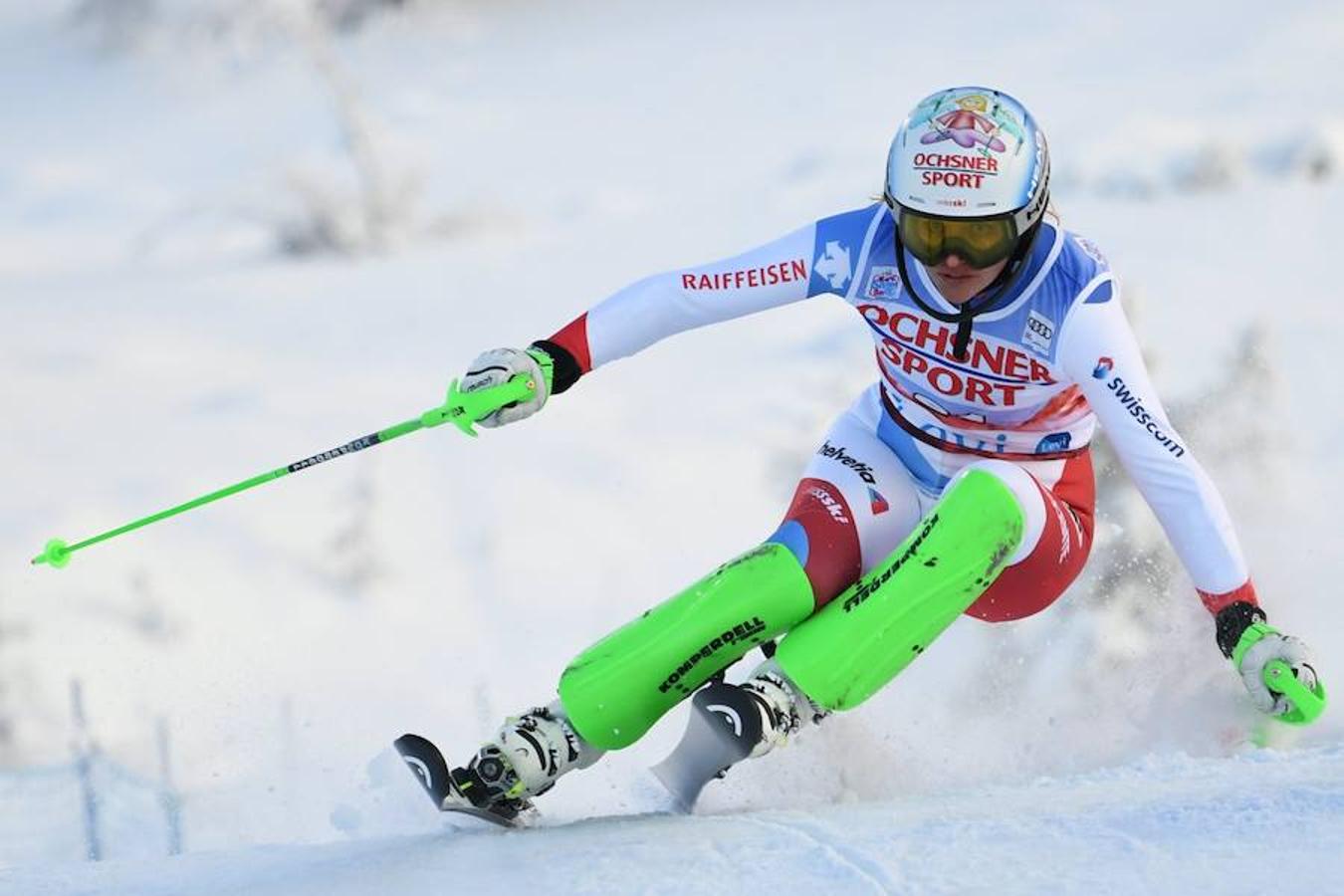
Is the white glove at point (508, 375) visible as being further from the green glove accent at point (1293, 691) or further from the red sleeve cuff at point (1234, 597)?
the green glove accent at point (1293, 691)

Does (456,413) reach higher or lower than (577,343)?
lower

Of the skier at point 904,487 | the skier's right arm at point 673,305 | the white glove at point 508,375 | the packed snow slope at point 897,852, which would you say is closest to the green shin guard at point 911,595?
the skier at point 904,487

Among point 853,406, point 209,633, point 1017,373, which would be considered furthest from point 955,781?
point 209,633

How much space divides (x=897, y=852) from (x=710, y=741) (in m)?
0.62

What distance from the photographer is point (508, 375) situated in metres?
4.38

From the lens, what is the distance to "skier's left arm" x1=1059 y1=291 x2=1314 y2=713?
162 inches

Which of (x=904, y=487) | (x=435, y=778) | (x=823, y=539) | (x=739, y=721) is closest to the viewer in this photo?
(x=739, y=721)

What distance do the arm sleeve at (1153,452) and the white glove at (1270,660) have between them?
122 mm

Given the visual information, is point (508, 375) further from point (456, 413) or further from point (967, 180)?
point (967, 180)

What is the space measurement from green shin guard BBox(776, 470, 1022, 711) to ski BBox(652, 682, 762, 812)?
0.16 m

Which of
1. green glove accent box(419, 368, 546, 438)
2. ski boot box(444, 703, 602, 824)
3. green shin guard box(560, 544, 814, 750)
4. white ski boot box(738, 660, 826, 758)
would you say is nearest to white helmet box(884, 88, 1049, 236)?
green shin guard box(560, 544, 814, 750)

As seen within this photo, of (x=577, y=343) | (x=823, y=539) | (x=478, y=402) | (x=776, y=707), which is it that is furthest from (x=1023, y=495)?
(x=478, y=402)

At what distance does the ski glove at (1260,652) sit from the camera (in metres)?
4.03

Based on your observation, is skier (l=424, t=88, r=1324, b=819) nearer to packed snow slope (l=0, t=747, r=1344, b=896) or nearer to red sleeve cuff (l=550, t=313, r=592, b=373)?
red sleeve cuff (l=550, t=313, r=592, b=373)
